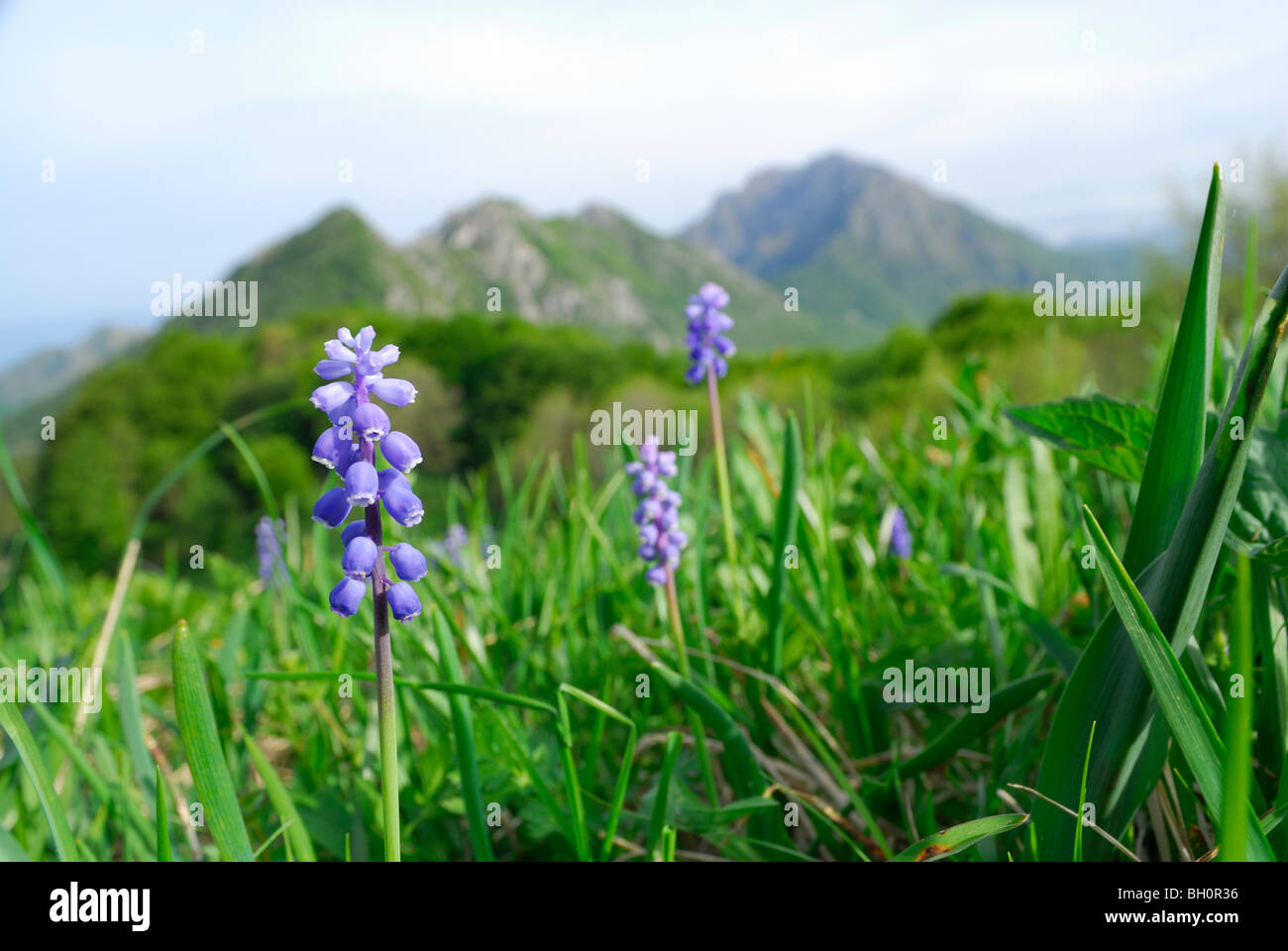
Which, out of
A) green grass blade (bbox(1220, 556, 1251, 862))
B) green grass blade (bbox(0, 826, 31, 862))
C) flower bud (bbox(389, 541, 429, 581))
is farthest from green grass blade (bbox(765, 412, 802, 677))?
green grass blade (bbox(0, 826, 31, 862))

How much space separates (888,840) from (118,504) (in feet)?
184

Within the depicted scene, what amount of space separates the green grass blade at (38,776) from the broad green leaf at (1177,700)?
4.60 feet

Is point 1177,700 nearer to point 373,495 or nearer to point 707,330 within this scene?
point 373,495

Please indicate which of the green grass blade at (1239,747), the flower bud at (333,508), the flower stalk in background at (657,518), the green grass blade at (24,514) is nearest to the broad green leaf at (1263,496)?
the green grass blade at (1239,747)

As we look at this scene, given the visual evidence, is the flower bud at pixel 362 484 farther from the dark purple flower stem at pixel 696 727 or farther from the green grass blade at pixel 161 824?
the dark purple flower stem at pixel 696 727

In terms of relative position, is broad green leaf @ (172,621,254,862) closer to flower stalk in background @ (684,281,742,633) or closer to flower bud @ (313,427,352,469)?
flower bud @ (313,427,352,469)

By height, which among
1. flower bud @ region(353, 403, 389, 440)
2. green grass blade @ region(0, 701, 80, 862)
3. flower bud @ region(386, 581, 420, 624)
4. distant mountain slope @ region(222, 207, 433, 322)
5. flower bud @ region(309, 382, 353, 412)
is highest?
distant mountain slope @ region(222, 207, 433, 322)

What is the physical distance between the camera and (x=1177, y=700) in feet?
3.54

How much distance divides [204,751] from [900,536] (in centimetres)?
222

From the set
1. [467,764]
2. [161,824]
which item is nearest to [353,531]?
[161,824]

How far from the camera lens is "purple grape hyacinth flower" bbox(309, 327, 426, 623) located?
3.32ft

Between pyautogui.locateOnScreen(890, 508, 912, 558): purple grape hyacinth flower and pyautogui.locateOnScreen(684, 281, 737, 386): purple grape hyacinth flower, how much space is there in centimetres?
88
